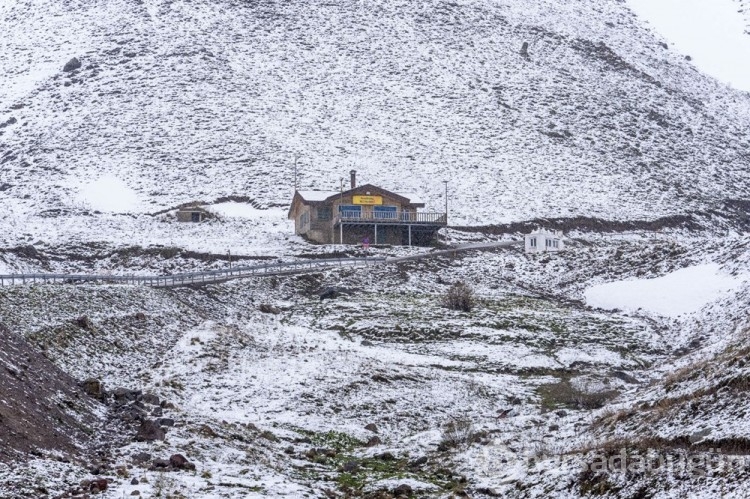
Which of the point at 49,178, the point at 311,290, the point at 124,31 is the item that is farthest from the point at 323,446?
the point at 124,31

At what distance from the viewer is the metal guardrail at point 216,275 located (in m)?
44.1

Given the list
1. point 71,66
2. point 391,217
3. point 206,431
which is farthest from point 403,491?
point 71,66

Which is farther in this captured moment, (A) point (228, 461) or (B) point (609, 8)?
(B) point (609, 8)

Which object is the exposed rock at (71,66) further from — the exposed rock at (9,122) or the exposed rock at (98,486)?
the exposed rock at (98,486)

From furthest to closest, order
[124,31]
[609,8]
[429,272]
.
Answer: [609,8]
[124,31]
[429,272]

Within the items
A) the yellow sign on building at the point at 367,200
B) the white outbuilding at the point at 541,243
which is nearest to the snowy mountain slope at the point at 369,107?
the yellow sign on building at the point at 367,200

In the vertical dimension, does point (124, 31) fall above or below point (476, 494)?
above

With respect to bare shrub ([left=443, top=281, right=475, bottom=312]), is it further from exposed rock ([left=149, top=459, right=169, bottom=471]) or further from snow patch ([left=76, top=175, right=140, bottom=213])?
snow patch ([left=76, top=175, right=140, bottom=213])

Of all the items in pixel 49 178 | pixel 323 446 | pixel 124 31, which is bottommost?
pixel 323 446

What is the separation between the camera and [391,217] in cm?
6944

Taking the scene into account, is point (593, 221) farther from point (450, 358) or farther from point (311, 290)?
point (450, 358)

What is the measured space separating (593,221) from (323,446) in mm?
61571

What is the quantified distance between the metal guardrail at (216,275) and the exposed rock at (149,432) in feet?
61.4

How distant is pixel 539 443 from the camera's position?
23.1 meters
